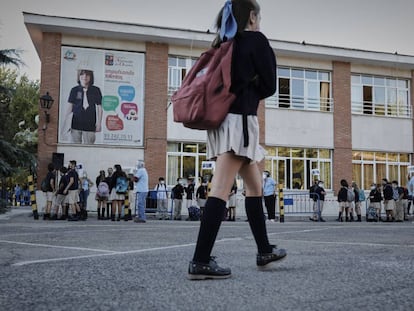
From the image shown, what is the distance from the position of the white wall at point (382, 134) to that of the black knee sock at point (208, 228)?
25.7m

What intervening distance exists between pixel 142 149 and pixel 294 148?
816cm

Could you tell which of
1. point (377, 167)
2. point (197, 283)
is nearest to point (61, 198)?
point (197, 283)

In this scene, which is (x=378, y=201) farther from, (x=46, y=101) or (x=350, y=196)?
(x=46, y=101)

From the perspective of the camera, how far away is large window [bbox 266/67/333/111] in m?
27.0

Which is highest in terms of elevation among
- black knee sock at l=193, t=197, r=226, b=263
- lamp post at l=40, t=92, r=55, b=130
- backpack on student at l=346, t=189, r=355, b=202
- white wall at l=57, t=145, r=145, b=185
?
lamp post at l=40, t=92, r=55, b=130

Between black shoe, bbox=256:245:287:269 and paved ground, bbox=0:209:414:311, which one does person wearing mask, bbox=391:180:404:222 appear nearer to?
paved ground, bbox=0:209:414:311

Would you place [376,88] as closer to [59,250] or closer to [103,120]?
[103,120]

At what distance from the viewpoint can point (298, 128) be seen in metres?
26.7

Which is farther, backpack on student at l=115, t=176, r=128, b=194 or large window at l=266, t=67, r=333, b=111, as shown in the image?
large window at l=266, t=67, r=333, b=111

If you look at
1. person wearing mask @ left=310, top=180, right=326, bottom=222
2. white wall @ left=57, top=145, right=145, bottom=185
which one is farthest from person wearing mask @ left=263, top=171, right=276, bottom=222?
white wall @ left=57, top=145, right=145, bottom=185

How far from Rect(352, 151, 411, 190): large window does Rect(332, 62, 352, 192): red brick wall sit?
0.68 m

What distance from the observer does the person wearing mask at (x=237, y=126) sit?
3.34 m

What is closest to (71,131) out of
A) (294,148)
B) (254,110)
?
(294,148)

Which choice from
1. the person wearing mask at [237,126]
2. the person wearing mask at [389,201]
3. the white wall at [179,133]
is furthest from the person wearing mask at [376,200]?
the person wearing mask at [237,126]
